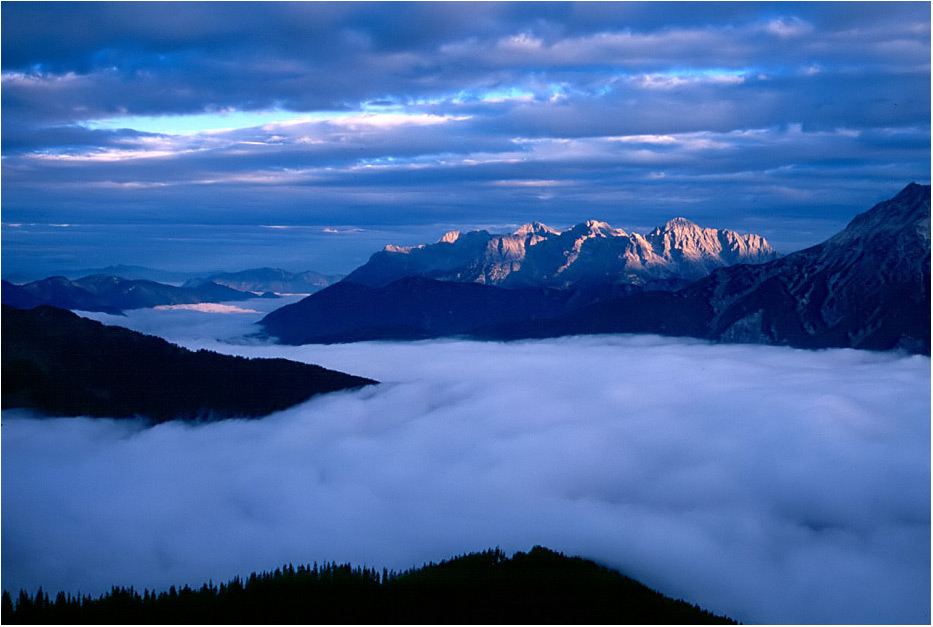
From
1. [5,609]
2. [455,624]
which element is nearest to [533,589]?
[455,624]

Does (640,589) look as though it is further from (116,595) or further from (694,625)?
(116,595)

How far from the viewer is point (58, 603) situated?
7126 inches

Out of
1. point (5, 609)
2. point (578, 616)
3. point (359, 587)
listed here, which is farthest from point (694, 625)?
point (5, 609)

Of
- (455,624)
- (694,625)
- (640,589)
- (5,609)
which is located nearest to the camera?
(455,624)

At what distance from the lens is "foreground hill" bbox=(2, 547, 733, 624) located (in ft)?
538

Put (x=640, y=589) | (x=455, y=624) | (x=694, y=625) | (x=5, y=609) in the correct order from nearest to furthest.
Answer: (x=455, y=624)
(x=694, y=625)
(x=5, y=609)
(x=640, y=589)

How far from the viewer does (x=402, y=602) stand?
16900 cm

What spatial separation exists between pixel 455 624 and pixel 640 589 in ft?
188

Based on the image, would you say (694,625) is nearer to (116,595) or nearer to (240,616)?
(240,616)

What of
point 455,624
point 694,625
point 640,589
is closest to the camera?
point 455,624

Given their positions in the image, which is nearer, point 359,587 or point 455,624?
point 455,624

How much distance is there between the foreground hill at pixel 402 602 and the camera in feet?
538

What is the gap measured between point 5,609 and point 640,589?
14580 centimetres

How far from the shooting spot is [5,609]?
18050 centimetres
